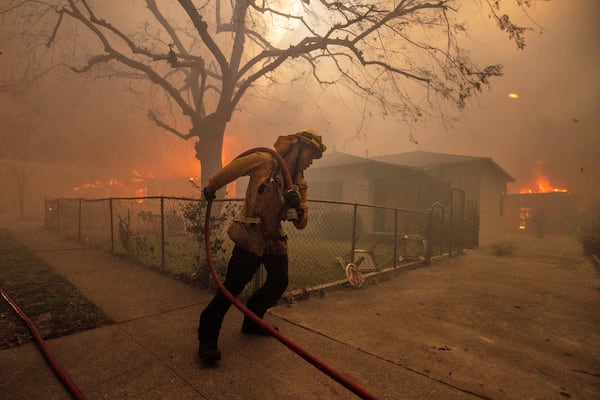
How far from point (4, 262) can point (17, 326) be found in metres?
4.71

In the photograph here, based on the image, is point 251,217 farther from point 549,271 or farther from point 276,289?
point 549,271

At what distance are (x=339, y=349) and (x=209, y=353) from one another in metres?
1.19

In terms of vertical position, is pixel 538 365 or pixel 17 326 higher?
pixel 17 326

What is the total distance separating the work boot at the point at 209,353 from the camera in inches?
97.9

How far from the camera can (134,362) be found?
251 cm

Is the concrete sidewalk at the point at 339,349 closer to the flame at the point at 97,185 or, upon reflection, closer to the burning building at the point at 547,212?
the burning building at the point at 547,212

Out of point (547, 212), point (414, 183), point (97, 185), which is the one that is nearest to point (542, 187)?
point (547, 212)

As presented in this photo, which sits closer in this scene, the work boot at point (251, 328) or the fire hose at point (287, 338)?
the fire hose at point (287, 338)

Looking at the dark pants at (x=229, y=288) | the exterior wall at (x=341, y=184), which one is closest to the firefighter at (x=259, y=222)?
the dark pants at (x=229, y=288)

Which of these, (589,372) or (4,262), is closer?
(589,372)

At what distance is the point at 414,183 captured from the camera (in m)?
16.7

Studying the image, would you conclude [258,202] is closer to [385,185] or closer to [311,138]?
[311,138]

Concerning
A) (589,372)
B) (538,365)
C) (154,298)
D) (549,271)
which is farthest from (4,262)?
(549,271)

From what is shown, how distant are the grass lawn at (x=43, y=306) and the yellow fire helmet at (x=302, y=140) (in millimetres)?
2551
